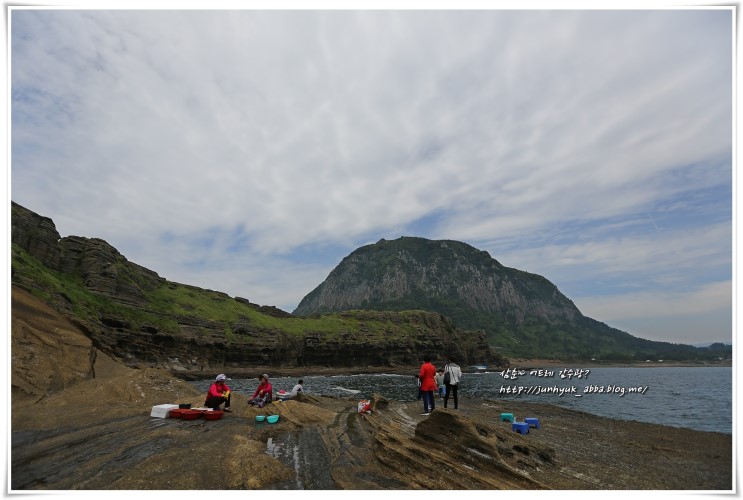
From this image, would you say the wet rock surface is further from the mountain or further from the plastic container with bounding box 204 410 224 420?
the mountain

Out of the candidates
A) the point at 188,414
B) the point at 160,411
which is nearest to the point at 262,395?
the point at 188,414

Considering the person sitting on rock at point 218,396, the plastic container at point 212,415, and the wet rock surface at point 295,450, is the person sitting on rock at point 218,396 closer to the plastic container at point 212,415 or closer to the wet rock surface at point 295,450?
the wet rock surface at point 295,450

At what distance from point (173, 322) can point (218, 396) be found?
9185 cm

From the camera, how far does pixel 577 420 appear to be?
27828 mm

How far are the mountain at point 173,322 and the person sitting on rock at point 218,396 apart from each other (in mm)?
35248

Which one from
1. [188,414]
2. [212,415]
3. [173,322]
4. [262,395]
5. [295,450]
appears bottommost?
[295,450]

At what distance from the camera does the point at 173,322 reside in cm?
9931

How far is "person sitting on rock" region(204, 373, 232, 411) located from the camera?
19.9 m

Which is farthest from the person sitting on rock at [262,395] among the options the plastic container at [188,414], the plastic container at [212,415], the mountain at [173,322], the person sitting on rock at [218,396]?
the mountain at [173,322]

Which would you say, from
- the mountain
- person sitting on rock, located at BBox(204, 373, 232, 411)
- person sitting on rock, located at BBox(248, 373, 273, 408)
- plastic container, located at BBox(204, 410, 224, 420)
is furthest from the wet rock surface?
the mountain

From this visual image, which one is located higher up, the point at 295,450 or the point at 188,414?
the point at 188,414

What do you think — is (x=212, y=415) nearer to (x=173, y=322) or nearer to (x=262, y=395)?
(x=262, y=395)

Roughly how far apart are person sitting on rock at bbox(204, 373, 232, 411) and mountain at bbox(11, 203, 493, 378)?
35248mm

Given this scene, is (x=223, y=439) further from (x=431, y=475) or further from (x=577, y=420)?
(x=577, y=420)
